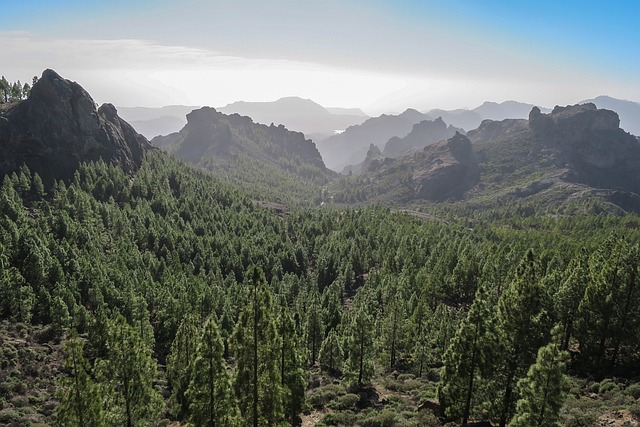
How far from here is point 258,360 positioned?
1192 inches

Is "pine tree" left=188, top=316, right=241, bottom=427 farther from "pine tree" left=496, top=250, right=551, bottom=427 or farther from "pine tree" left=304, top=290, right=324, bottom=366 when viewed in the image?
"pine tree" left=304, top=290, right=324, bottom=366

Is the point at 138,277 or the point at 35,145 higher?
the point at 35,145

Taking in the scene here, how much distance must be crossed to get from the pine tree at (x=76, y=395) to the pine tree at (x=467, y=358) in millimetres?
31829

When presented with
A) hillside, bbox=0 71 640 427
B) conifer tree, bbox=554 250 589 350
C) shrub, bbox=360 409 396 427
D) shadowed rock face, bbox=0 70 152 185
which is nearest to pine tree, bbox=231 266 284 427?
hillside, bbox=0 71 640 427

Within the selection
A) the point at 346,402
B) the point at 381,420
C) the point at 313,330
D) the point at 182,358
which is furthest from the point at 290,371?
the point at 313,330

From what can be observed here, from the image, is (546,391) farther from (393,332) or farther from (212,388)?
(393,332)

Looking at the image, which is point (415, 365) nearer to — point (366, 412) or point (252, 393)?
point (366, 412)

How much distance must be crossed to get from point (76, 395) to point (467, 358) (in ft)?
110

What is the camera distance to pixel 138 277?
345ft

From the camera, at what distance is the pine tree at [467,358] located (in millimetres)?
35281

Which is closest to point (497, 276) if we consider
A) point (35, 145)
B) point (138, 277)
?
point (138, 277)

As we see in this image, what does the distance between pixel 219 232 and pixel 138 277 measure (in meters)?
53.6

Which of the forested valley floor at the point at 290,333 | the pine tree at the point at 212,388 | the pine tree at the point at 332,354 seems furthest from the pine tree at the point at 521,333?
the pine tree at the point at 332,354

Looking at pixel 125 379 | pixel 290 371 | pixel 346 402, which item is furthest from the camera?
pixel 346 402
